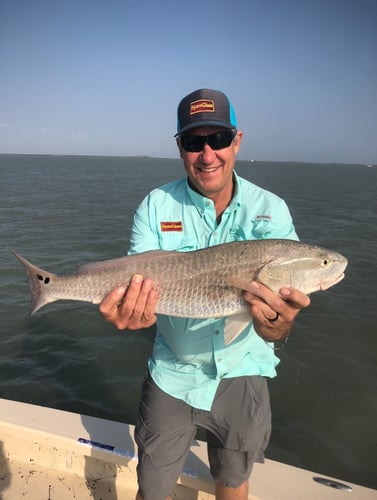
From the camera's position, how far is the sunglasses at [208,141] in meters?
3.41

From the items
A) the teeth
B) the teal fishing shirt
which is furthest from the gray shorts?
the teeth

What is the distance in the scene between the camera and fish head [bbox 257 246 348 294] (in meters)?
3.29

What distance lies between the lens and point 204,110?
10.9ft

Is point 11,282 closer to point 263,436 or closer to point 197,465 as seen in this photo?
point 197,465

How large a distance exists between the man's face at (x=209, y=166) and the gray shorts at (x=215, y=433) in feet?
6.11

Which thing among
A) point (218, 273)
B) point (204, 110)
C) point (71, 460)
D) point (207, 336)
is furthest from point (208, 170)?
point (71, 460)

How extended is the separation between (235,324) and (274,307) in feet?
1.29

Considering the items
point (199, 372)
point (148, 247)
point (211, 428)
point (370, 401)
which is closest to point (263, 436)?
point (211, 428)

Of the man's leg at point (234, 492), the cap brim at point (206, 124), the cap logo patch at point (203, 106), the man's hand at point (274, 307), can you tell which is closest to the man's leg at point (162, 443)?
the man's leg at point (234, 492)

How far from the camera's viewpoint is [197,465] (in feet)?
12.3

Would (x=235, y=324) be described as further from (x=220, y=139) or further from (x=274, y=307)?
(x=220, y=139)

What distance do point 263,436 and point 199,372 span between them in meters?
0.83

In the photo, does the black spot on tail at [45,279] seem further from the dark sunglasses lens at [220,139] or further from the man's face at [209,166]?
the dark sunglasses lens at [220,139]

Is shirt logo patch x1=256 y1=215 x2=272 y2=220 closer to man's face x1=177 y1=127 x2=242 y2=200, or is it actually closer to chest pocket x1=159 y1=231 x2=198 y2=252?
man's face x1=177 y1=127 x2=242 y2=200
